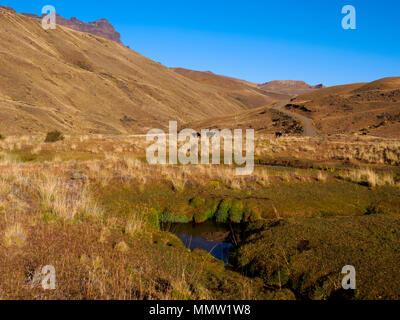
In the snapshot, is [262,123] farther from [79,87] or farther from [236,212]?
[236,212]

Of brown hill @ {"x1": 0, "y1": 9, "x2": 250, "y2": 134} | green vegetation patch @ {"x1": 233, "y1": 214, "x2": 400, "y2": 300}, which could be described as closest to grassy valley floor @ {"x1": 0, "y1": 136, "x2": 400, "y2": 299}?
green vegetation patch @ {"x1": 233, "y1": 214, "x2": 400, "y2": 300}

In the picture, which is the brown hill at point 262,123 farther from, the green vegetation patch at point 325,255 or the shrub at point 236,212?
the green vegetation patch at point 325,255

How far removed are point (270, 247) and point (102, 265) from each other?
11.8 feet

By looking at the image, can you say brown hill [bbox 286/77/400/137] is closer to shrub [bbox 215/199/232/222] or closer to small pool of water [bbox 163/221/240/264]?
A: shrub [bbox 215/199/232/222]

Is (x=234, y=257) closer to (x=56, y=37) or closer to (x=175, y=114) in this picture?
(x=175, y=114)

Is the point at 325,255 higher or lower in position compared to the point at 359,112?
lower

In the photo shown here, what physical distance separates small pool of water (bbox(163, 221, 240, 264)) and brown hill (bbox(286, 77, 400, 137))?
38.5 m

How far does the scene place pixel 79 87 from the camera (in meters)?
73.0

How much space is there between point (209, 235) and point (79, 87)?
74389mm

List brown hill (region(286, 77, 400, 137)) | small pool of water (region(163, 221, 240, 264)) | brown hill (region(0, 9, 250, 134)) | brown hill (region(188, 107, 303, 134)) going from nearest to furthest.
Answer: small pool of water (region(163, 221, 240, 264)) → brown hill (region(286, 77, 400, 137)) → brown hill (region(0, 9, 250, 134)) → brown hill (region(188, 107, 303, 134))

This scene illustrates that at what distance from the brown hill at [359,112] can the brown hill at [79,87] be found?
39.8 metres

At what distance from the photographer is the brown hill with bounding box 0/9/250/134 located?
52.5m

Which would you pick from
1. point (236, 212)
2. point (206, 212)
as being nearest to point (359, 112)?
point (236, 212)
